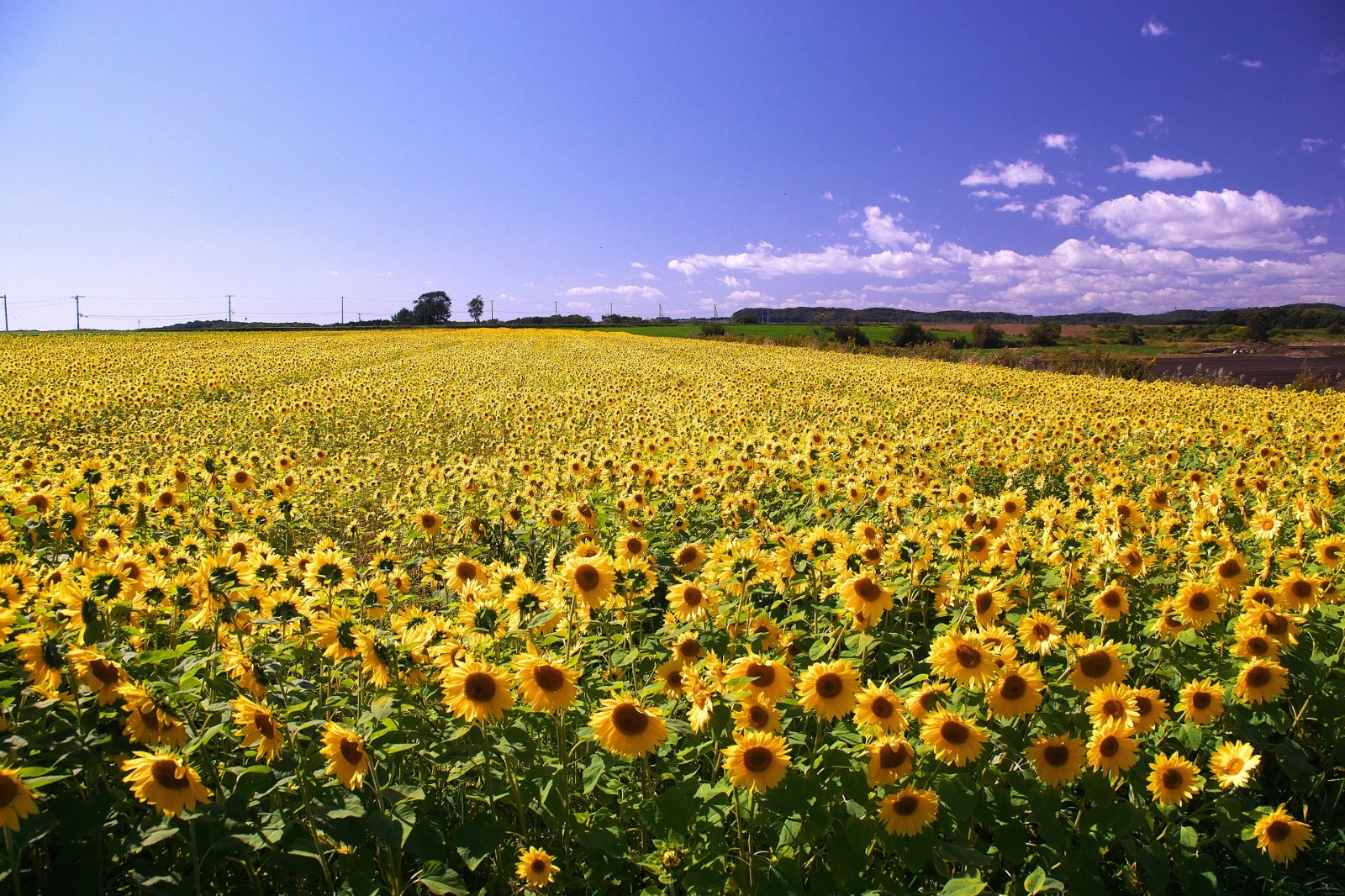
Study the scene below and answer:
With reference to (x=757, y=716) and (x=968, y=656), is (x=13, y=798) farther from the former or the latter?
(x=968, y=656)

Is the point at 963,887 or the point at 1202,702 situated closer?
the point at 963,887

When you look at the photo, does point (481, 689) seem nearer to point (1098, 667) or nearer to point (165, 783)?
point (165, 783)

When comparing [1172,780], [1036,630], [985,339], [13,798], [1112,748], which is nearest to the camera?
[13,798]

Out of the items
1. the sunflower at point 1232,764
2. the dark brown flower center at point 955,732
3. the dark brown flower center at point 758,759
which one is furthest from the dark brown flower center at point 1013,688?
the dark brown flower center at point 758,759

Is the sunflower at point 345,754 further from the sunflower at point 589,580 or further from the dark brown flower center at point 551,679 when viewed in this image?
the sunflower at point 589,580

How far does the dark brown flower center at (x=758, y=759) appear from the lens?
1932 millimetres

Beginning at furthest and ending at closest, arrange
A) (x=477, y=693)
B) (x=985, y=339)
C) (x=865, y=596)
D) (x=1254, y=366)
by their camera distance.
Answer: (x=985, y=339) → (x=1254, y=366) → (x=865, y=596) → (x=477, y=693)

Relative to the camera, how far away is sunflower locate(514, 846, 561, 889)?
6.54ft

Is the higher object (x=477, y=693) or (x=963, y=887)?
(x=477, y=693)

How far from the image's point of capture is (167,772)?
1.76 metres

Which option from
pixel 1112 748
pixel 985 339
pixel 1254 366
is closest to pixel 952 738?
pixel 1112 748

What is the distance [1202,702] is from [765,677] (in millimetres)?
1677

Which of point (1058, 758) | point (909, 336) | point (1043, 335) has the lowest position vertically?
point (1058, 758)

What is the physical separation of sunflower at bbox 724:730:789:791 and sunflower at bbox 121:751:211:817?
1445 millimetres
